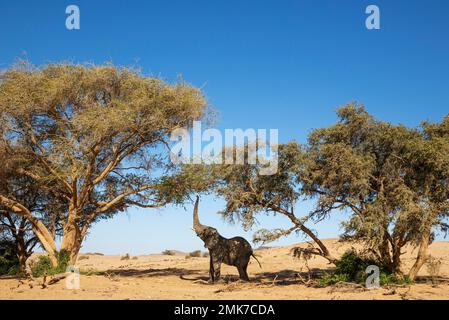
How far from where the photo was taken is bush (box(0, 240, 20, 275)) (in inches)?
1134

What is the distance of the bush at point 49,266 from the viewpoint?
2377 centimetres

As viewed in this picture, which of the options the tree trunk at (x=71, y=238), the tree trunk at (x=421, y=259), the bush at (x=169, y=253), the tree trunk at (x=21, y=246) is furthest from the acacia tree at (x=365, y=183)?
the bush at (x=169, y=253)

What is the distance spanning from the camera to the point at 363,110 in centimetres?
2280

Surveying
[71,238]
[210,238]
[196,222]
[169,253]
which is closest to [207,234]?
[210,238]

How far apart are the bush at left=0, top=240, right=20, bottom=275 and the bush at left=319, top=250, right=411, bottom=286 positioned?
711 inches

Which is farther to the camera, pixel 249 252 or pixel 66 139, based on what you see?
pixel 66 139

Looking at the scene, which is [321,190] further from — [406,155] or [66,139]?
[66,139]

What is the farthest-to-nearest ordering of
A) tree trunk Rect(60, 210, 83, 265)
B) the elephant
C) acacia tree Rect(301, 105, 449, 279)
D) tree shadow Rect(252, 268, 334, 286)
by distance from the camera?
tree trunk Rect(60, 210, 83, 265), tree shadow Rect(252, 268, 334, 286), the elephant, acacia tree Rect(301, 105, 449, 279)

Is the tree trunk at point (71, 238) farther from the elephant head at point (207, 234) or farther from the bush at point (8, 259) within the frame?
the elephant head at point (207, 234)

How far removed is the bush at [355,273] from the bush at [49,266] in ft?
40.0

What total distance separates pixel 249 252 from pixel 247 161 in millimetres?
4214

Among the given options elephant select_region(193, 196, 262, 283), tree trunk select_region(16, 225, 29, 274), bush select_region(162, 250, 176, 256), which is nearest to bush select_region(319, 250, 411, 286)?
elephant select_region(193, 196, 262, 283)

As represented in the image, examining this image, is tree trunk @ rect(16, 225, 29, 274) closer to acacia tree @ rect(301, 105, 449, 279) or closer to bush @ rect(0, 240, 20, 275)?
bush @ rect(0, 240, 20, 275)
